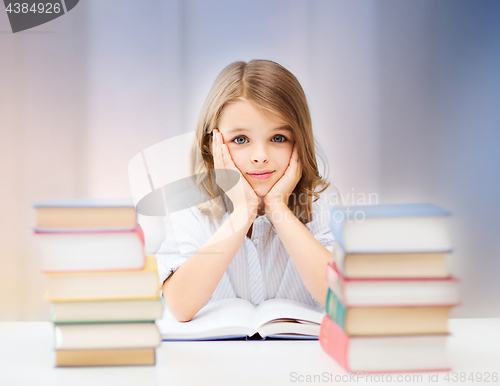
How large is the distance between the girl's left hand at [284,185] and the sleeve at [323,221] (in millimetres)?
178

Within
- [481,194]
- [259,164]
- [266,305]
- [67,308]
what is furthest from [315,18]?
[67,308]

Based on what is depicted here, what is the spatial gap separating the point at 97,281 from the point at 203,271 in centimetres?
36

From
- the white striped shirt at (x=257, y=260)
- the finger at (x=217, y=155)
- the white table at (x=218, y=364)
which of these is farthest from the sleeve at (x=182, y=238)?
the white table at (x=218, y=364)

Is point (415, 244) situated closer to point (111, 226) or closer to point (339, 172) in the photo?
point (111, 226)

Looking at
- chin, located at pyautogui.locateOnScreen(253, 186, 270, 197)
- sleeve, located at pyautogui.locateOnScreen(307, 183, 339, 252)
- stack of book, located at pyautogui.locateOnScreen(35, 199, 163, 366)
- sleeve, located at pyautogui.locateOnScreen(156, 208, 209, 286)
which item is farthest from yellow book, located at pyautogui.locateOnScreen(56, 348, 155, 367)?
sleeve, located at pyautogui.locateOnScreen(307, 183, 339, 252)

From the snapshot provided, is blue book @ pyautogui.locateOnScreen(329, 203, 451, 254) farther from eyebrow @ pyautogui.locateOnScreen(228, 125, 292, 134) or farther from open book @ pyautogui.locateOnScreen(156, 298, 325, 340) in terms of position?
eyebrow @ pyautogui.locateOnScreen(228, 125, 292, 134)

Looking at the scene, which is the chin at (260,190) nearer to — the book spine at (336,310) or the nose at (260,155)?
the nose at (260,155)

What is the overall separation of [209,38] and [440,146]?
0.91m

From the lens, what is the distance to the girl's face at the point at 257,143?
977mm

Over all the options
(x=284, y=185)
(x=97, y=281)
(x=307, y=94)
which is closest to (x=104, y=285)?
(x=97, y=281)

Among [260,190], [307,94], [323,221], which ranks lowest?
[323,221]

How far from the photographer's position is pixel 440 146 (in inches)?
58.2

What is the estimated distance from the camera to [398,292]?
1.65 feet

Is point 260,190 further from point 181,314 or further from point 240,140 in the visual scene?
point 181,314
